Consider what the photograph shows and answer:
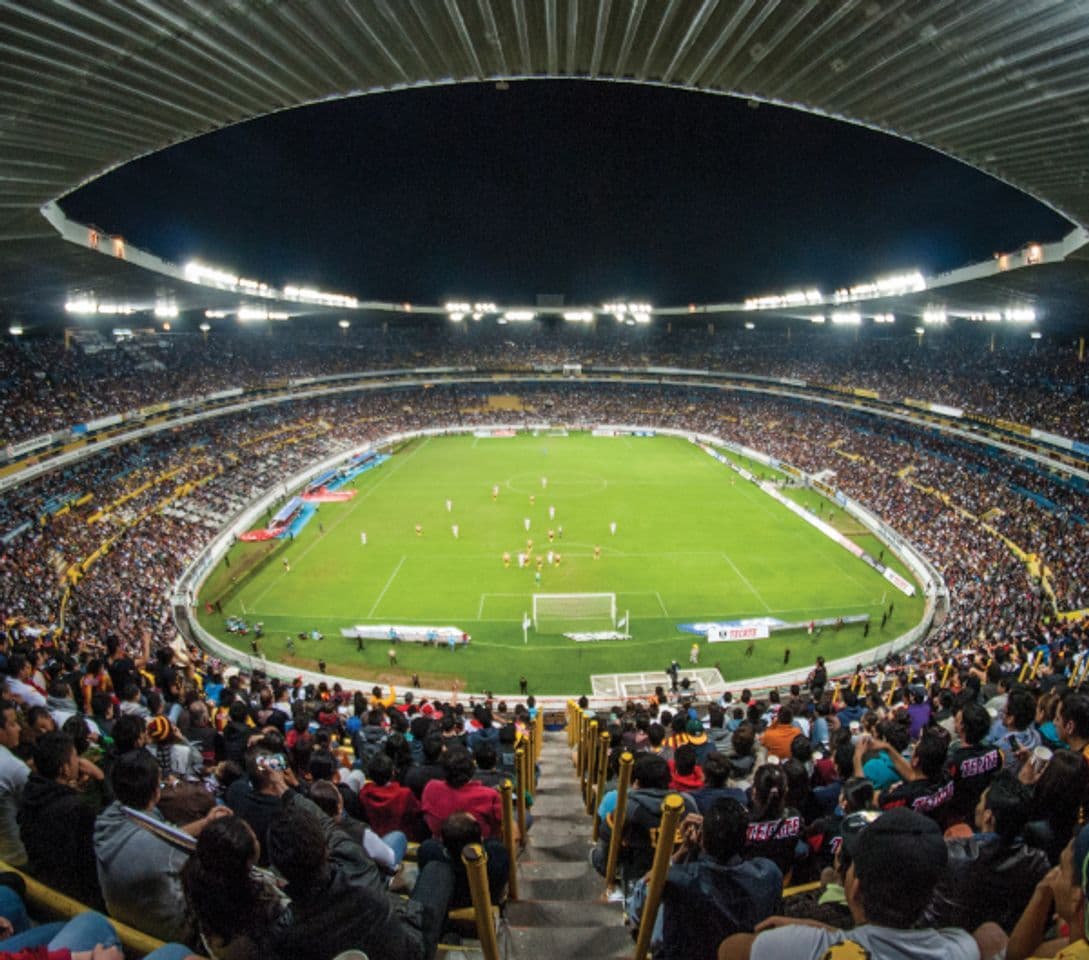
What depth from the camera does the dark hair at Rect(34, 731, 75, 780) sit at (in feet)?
14.3

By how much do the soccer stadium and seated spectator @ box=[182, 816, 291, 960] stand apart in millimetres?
21

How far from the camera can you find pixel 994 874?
3.53m

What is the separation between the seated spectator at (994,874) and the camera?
352 centimetres

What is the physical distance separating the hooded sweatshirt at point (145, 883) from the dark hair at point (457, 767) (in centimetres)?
178

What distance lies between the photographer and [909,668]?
1927 cm

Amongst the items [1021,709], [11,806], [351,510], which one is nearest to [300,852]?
[11,806]

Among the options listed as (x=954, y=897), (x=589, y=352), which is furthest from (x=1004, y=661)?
(x=589, y=352)

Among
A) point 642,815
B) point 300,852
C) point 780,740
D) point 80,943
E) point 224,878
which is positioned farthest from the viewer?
point 780,740

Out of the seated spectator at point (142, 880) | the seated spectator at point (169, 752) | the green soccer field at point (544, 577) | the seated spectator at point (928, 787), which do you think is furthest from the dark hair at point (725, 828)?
the green soccer field at point (544, 577)

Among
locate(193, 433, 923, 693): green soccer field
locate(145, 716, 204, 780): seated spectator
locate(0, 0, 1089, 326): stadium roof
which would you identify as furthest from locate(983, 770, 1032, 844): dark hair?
locate(193, 433, 923, 693): green soccer field

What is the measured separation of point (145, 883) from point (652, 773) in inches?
127

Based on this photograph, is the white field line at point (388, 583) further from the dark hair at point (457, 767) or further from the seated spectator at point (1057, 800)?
the seated spectator at point (1057, 800)

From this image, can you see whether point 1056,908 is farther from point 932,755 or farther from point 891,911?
point 932,755

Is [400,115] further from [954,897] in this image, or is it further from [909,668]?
[954,897]
